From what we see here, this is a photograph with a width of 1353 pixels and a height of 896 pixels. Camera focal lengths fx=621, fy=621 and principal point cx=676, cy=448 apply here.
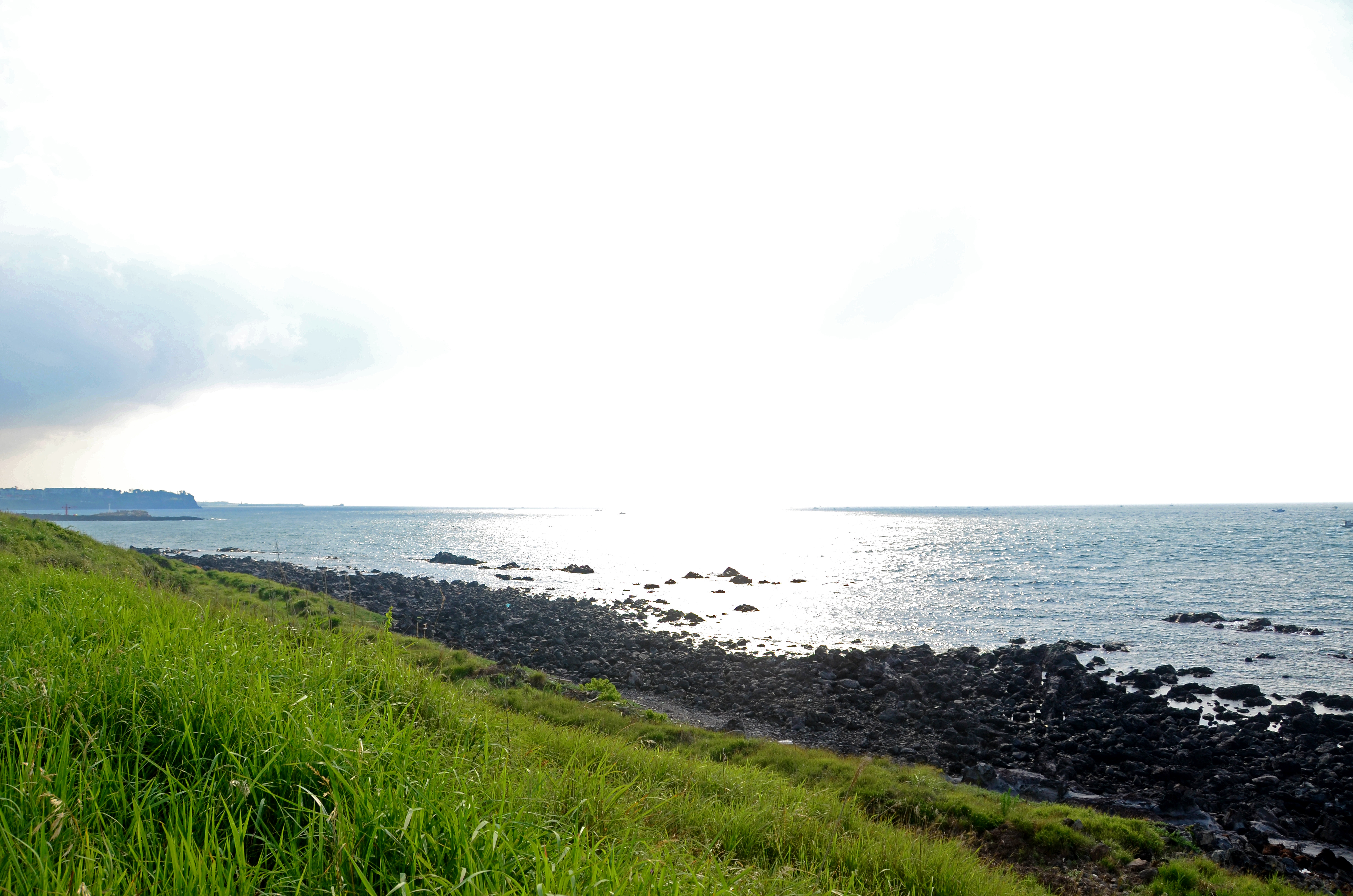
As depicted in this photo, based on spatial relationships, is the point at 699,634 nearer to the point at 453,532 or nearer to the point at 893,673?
the point at 893,673

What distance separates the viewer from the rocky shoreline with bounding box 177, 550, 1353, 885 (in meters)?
13.1

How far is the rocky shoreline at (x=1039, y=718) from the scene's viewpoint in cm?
1305

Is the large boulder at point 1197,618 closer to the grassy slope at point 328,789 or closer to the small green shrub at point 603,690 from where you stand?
the grassy slope at point 328,789

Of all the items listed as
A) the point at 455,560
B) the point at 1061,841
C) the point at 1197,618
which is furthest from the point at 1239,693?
the point at 455,560

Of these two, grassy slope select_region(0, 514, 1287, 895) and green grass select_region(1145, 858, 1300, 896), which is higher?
grassy slope select_region(0, 514, 1287, 895)

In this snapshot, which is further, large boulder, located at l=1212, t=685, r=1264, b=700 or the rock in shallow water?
the rock in shallow water

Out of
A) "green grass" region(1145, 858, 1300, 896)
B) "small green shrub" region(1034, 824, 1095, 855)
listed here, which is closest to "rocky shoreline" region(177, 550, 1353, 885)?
"green grass" region(1145, 858, 1300, 896)

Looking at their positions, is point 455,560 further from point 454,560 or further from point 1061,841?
point 1061,841

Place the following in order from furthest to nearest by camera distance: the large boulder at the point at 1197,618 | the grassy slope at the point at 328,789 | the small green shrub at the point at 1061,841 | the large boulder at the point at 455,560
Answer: the large boulder at the point at 455,560 → the large boulder at the point at 1197,618 → the small green shrub at the point at 1061,841 → the grassy slope at the point at 328,789

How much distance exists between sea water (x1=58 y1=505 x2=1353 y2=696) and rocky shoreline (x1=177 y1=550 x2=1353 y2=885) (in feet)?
12.2

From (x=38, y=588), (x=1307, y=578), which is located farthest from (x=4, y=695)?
(x=1307, y=578)

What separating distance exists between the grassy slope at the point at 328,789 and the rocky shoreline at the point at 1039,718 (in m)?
3.33

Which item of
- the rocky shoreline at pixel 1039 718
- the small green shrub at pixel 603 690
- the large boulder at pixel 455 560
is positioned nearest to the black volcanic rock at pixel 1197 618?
the rocky shoreline at pixel 1039 718

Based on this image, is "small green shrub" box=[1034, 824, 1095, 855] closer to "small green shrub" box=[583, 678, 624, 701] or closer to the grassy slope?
the grassy slope
